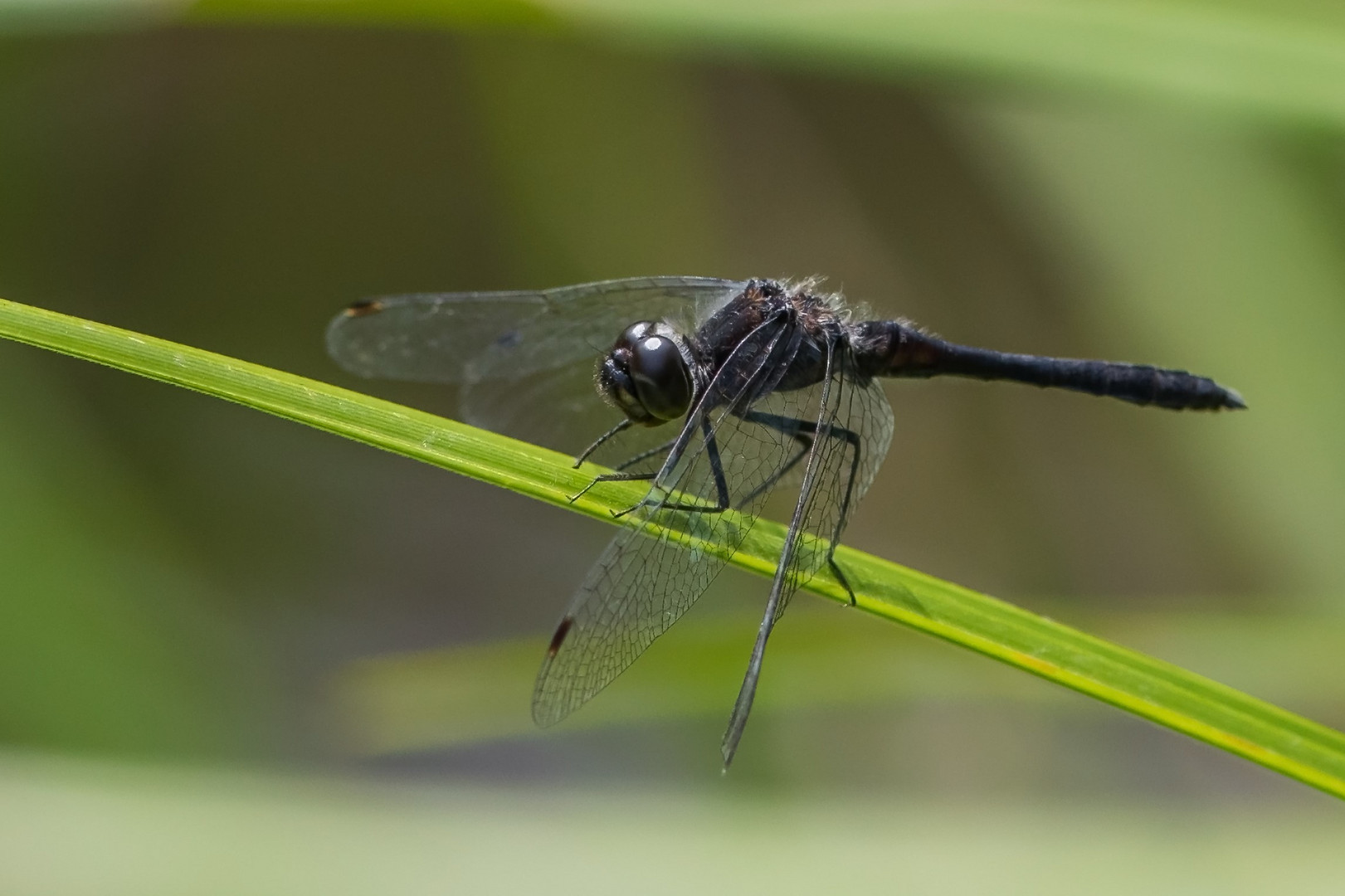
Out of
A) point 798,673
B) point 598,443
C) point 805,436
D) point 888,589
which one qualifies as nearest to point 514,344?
point 598,443

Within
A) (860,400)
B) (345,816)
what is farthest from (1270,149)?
(345,816)

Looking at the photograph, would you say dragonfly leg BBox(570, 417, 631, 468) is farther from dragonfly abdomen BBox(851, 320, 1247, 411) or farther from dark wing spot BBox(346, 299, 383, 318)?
dark wing spot BBox(346, 299, 383, 318)

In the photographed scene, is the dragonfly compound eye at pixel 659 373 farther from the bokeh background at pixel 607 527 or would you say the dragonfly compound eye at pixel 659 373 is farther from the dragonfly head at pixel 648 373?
the bokeh background at pixel 607 527

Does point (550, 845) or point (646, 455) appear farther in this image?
point (550, 845)

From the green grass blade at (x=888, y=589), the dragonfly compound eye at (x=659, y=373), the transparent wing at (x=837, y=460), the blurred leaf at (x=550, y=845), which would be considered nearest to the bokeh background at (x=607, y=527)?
the blurred leaf at (x=550, y=845)

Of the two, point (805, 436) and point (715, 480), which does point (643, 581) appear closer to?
point (715, 480)

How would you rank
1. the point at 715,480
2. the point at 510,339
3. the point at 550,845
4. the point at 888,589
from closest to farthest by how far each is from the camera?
the point at 888,589, the point at 715,480, the point at 550,845, the point at 510,339

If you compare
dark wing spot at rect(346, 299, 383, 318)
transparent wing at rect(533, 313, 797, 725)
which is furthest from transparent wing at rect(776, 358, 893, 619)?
dark wing spot at rect(346, 299, 383, 318)

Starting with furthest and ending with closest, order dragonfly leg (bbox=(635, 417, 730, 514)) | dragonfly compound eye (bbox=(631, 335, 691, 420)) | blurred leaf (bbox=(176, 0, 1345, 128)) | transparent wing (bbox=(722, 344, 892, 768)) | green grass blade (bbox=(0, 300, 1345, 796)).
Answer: blurred leaf (bbox=(176, 0, 1345, 128)), dragonfly compound eye (bbox=(631, 335, 691, 420)), dragonfly leg (bbox=(635, 417, 730, 514)), transparent wing (bbox=(722, 344, 892, 768)), green grass blade (bbox=(0, 300, 1345, 796))
